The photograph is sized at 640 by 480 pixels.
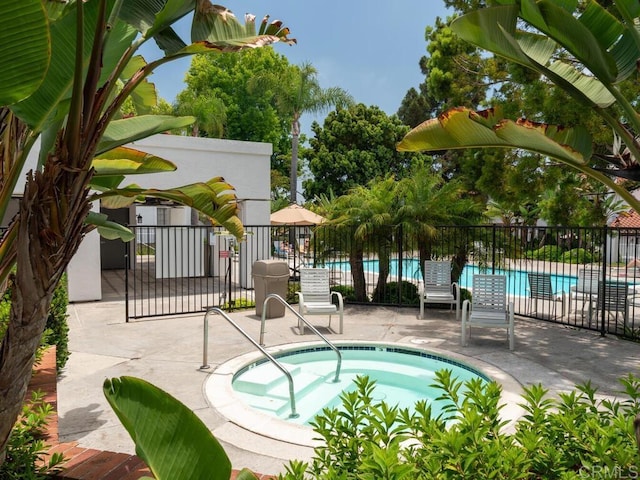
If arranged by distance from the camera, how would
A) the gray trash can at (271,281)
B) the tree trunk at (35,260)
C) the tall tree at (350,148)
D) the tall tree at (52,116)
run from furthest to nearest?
the tall tree at (350,148) → the gray trash can at (271,281) → the tree trunk at (35,260) → the tall tree at (52,116)

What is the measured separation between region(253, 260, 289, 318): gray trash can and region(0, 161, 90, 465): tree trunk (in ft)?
26.4

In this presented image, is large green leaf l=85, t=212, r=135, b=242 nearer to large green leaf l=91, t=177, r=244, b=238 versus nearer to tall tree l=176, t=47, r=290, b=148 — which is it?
large green leaf l=91, t=177, r=244, b=238

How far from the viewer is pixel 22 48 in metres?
1.70

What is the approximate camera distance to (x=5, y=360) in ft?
6.66

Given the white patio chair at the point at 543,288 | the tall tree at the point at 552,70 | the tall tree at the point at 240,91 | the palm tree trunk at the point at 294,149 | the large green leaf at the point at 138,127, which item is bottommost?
the white patio chair at the point at 543,288

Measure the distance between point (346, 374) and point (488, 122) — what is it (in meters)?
5.09

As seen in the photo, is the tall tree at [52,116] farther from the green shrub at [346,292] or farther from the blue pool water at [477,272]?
the green shrub at [346,292]

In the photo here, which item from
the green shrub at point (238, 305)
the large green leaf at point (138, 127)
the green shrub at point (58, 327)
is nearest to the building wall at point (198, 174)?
the green shrub at point (238, 305)

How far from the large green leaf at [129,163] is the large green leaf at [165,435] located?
1.96m

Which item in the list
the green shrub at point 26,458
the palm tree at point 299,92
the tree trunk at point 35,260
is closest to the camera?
the tree trunk at point 35,260

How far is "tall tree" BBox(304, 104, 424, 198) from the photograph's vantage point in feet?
108

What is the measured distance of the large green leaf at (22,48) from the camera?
1.61m

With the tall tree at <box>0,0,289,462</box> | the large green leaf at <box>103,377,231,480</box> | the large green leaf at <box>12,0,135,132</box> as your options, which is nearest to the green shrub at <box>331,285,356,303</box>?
the tall tree at <box>0,0,289,462</box>

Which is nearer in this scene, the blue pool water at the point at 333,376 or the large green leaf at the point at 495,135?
the large green leaf at the point at 495,135
